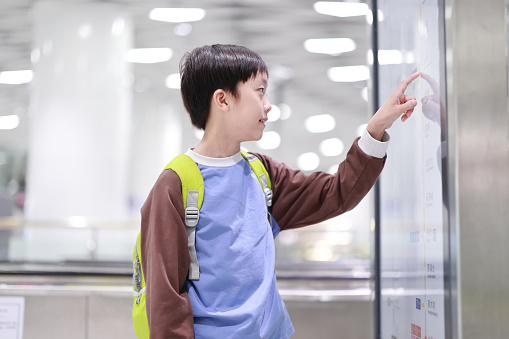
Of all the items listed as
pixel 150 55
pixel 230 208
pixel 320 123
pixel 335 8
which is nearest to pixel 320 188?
pixel 230 208

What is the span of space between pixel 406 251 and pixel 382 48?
1.82 ft

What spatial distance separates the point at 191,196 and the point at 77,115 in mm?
4062

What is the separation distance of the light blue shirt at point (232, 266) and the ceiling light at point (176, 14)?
14.3 feet

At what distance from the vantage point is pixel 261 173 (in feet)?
4.17

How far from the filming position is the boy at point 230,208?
42.3 inches

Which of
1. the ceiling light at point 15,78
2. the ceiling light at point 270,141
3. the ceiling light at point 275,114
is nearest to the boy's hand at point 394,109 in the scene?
the ceiling light at point 270,141

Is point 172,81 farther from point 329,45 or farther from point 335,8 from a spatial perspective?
point 335,8

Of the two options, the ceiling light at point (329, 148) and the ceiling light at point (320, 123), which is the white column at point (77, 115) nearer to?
the ceiling light at point (329, 148)

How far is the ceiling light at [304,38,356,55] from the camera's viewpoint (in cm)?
558

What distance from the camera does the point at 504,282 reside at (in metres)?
0.83

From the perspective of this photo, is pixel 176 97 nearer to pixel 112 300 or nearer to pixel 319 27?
pixel 319 27

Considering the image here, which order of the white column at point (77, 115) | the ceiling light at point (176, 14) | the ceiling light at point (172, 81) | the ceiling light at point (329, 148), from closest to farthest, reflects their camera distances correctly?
the white column at point (77, 115) → the ceiling light at point (176, 14) → the ceiling light at point (329, 148) → the ceiling light at point (172, 81)

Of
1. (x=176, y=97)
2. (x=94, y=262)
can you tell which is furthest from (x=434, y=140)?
(x=176, y=97)

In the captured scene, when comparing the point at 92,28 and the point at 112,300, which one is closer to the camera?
the point at 112,300
